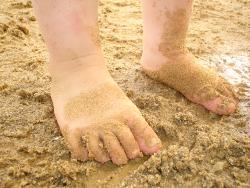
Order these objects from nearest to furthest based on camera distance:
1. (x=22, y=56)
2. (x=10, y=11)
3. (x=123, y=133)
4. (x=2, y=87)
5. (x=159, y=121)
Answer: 1. (x=123, y=133)
2. (x=159, y=121)
3. (x=2, y=87)
4. (x=22, y=56)
5. (x=10, y=11)

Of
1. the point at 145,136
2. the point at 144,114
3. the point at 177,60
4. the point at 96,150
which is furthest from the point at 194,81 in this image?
the point at 96,150

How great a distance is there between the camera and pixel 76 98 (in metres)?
1.04

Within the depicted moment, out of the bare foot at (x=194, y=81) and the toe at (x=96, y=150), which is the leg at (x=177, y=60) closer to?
the bare foot at (x=194, y=81)

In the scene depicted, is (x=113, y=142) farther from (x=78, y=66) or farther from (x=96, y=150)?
(x=78, y=66)

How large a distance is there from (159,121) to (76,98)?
0.25 m

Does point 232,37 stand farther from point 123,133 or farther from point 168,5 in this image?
point 123,133

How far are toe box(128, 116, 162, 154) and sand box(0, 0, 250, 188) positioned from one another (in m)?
0.03

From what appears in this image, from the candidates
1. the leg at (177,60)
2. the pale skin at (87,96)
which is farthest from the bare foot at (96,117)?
the leg at (177,60)

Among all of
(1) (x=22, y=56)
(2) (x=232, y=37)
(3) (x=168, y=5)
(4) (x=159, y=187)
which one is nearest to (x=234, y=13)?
(2) (x=232, y=37)

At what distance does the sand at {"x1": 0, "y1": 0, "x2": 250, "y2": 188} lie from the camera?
89 cm

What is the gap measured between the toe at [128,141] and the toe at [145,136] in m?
0.01

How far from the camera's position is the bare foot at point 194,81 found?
118 cm

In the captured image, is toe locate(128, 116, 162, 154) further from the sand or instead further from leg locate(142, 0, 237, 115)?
leg locate(142, 0, 237, 115)

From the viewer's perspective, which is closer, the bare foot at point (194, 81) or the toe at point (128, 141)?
the toe at point (128, 141)
